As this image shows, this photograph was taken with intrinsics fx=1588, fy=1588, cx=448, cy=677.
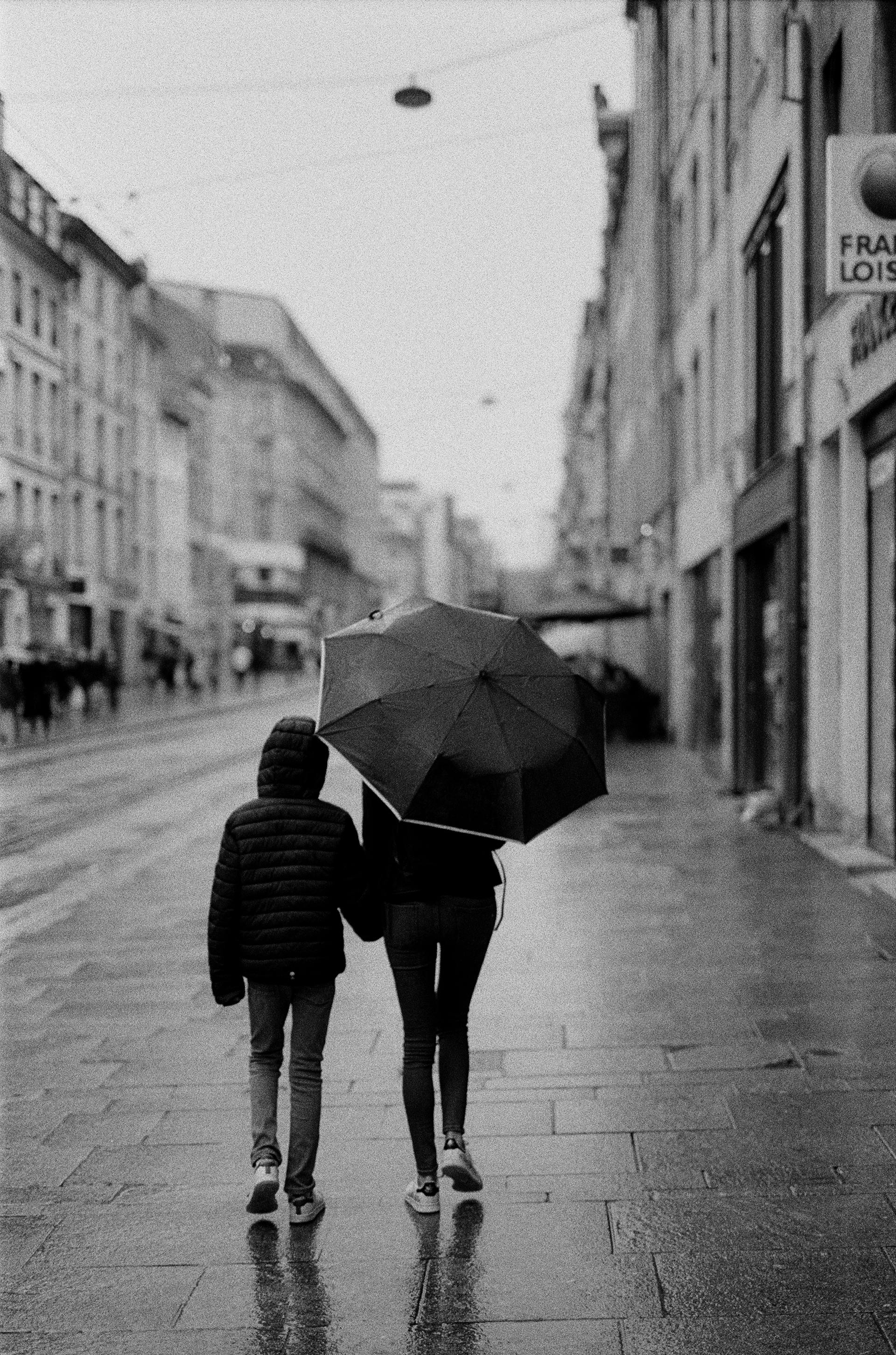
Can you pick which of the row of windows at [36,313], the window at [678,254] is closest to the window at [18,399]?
the row of windows at [36,313]

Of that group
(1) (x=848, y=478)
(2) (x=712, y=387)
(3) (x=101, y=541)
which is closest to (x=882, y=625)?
(1) (x=848, y=478)

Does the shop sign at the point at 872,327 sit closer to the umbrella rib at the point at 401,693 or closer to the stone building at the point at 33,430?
the umbrella rib at the point at 401,693

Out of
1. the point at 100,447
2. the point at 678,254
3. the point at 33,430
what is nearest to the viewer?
the point at 678,254

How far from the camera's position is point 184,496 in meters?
69.3

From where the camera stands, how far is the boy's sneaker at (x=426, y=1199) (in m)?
4.80

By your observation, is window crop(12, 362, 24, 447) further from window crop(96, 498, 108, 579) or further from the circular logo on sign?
the circular logo on sign

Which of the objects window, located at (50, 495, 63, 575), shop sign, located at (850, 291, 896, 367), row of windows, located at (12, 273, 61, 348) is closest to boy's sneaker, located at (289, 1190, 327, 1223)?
shop sign, located at (850, 291, 896, 367)

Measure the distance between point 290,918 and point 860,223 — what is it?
22.3 feet

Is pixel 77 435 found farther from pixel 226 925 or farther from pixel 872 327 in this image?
pixel 226 925

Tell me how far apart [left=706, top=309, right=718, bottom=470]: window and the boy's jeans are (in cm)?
1819

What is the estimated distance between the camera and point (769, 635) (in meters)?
17.1

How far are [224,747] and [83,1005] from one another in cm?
2000

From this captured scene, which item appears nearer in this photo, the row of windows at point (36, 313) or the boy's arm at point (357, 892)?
the boy's arm at point (357, 892)

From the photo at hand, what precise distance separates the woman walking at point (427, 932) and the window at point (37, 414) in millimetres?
31940
